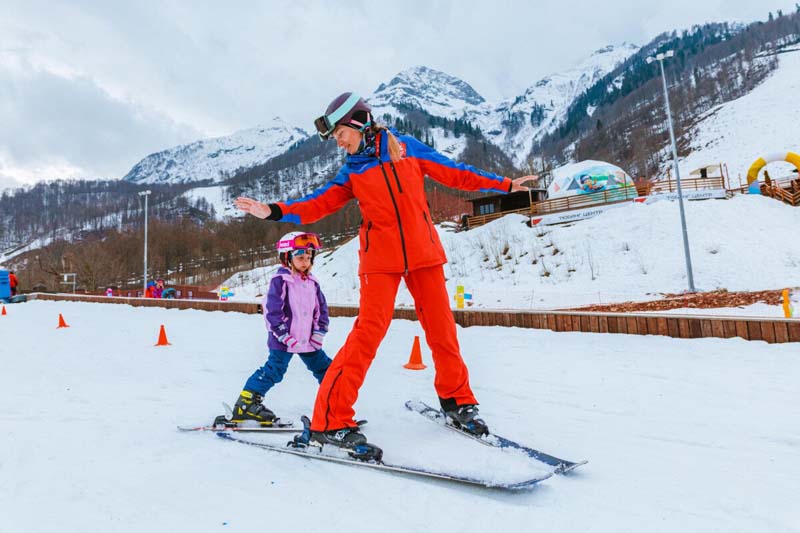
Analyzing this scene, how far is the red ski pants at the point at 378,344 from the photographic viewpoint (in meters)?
2.26

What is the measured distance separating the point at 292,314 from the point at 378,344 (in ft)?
3.15

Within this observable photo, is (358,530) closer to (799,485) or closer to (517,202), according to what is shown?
(799,485)

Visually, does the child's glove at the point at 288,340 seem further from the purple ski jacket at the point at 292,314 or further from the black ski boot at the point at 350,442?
the black ski boot at the point at 350,442

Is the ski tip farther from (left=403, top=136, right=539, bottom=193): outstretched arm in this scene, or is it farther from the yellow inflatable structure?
the yellow inflatable structure

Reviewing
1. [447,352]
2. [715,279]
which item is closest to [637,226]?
[715,279]

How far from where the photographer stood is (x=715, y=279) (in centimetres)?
1491

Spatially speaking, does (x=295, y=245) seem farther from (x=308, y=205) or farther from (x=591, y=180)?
(x=591, y=180)

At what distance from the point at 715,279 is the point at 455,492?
17.3m

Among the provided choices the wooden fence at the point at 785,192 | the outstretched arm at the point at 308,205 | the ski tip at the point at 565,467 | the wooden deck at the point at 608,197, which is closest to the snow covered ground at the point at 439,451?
the ski tip at the point at 565,467

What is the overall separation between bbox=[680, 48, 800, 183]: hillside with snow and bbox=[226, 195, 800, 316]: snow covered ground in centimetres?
2992

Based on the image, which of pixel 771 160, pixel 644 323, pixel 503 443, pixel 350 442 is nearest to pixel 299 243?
pixel 350 442

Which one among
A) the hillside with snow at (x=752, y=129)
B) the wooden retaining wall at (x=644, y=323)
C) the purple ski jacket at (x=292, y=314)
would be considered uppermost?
the hillside with snow at (x=752, y=129)

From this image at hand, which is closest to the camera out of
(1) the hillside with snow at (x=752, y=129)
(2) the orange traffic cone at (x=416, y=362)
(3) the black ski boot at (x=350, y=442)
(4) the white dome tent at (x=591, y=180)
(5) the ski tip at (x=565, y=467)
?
(5) the ski tip at (x=565, y=467)

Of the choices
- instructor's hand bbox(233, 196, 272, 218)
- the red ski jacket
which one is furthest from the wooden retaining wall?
instructor's hand bbox(233, 196, 272, 218)
